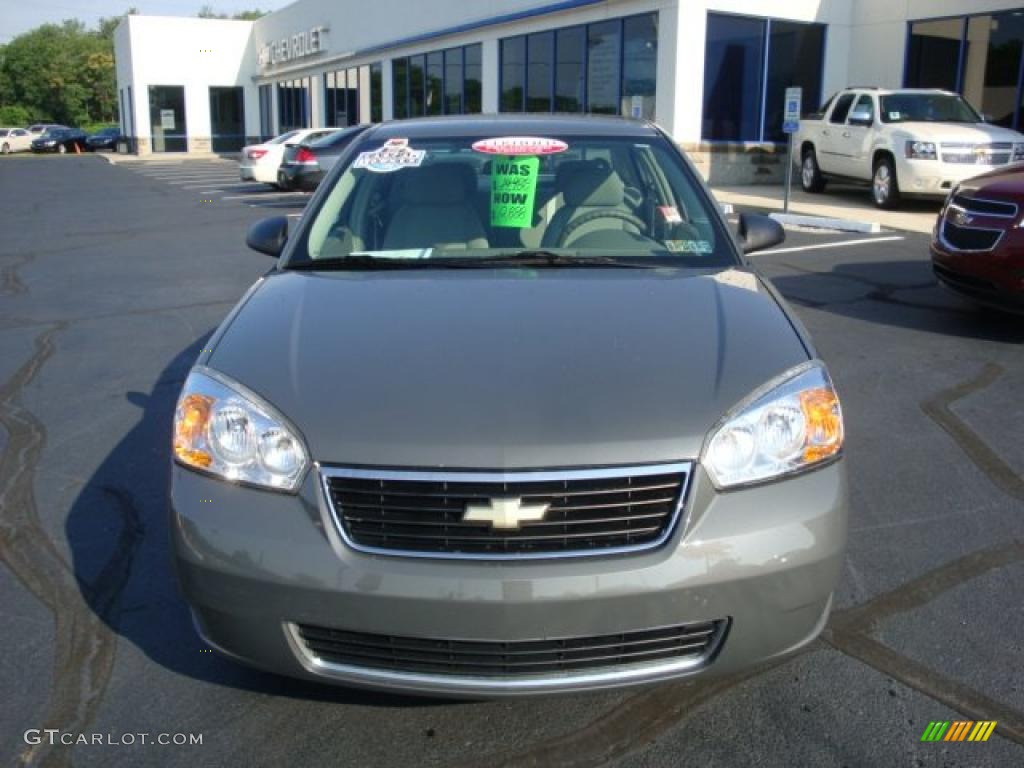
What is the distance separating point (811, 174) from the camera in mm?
17625

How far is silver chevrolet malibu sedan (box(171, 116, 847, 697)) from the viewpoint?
2.28 metres

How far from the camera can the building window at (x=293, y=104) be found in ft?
126

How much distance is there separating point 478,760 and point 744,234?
8.16ft

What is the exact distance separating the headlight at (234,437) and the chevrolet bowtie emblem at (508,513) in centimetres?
46

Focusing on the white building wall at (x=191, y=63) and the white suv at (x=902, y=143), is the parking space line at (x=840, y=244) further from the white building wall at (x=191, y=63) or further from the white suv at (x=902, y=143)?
the white building wall at (x=191, y=63)

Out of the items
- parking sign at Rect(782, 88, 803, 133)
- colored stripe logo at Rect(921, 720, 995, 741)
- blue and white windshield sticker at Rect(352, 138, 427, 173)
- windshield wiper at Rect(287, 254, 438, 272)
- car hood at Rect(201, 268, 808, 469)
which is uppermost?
parking sign at Rect(782, 88, 803, 133)

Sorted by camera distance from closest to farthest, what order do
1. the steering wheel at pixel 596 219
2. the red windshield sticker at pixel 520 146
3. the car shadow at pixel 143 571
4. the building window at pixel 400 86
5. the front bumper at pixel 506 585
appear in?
the front bumper at pixel 506 585 < the car shadow at pixel 143 571 < the steering wheel at pixel 596 219 < the red windshield sticker at pixel 520 146 < the building window at pixel 400 86

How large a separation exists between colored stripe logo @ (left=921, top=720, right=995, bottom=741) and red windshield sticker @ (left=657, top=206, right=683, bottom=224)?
1991 mm

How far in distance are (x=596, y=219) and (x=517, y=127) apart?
0.67m

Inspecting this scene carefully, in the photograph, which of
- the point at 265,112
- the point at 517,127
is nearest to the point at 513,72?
the point at 517,127

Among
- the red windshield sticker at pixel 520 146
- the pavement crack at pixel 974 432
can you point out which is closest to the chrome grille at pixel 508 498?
the red windshield sticker at pixel 520 146

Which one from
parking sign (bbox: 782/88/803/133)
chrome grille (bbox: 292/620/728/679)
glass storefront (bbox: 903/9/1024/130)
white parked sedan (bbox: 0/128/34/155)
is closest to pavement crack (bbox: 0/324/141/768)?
chrome grille (bbox: 292/620/728/679)

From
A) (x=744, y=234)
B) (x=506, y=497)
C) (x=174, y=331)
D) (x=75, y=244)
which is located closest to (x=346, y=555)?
(x=506, y=497)

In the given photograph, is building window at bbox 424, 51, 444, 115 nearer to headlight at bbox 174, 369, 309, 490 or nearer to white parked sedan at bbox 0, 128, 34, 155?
headlight at bbox 174, 369, 309, 490
